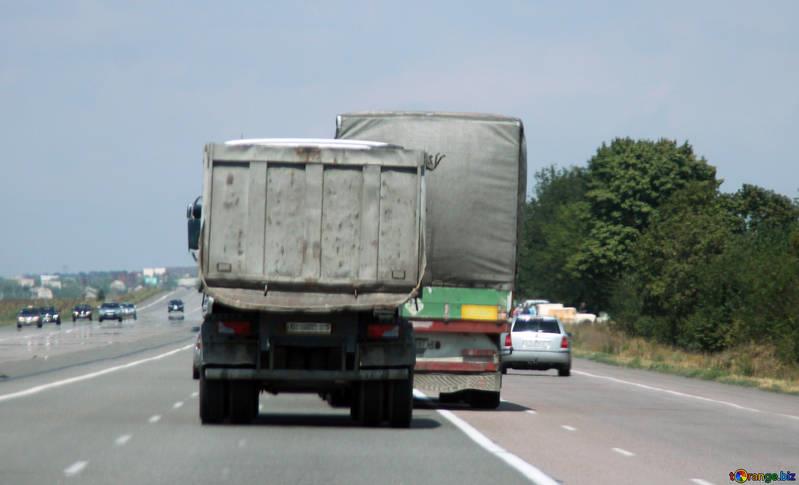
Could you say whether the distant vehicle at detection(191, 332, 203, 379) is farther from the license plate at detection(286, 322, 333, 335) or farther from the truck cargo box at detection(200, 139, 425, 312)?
the license plate at detection(286, 322, 333, 335)

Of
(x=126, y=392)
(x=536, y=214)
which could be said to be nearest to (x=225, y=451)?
(x=126, y=392)

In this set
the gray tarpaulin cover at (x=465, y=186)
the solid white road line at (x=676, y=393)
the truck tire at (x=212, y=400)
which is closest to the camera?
the truck tire at (x=212, y=400)

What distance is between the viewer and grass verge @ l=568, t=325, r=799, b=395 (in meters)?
42.5

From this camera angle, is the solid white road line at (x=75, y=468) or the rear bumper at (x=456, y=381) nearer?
the solid white road line at (x=75, y=468)

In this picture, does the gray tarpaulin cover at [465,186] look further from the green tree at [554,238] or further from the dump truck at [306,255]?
the green tree at [554,238]

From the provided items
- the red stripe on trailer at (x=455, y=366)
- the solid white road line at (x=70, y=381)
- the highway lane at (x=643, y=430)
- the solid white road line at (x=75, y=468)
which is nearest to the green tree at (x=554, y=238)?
the solid white road line at (x=70, y=381)

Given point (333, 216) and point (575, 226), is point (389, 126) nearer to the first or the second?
point (333, 216)

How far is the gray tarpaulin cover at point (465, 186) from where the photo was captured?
23688mm

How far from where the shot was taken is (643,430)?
21938 mm

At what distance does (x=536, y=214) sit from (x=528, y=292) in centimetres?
3274

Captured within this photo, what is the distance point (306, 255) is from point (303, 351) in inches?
49.1

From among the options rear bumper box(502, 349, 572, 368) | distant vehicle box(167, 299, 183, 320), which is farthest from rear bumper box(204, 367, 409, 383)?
distant vehicle box(167, 299, 183, 320)

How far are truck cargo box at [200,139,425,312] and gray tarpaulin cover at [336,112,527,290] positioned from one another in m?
3.99

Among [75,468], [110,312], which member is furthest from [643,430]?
[110,312]
